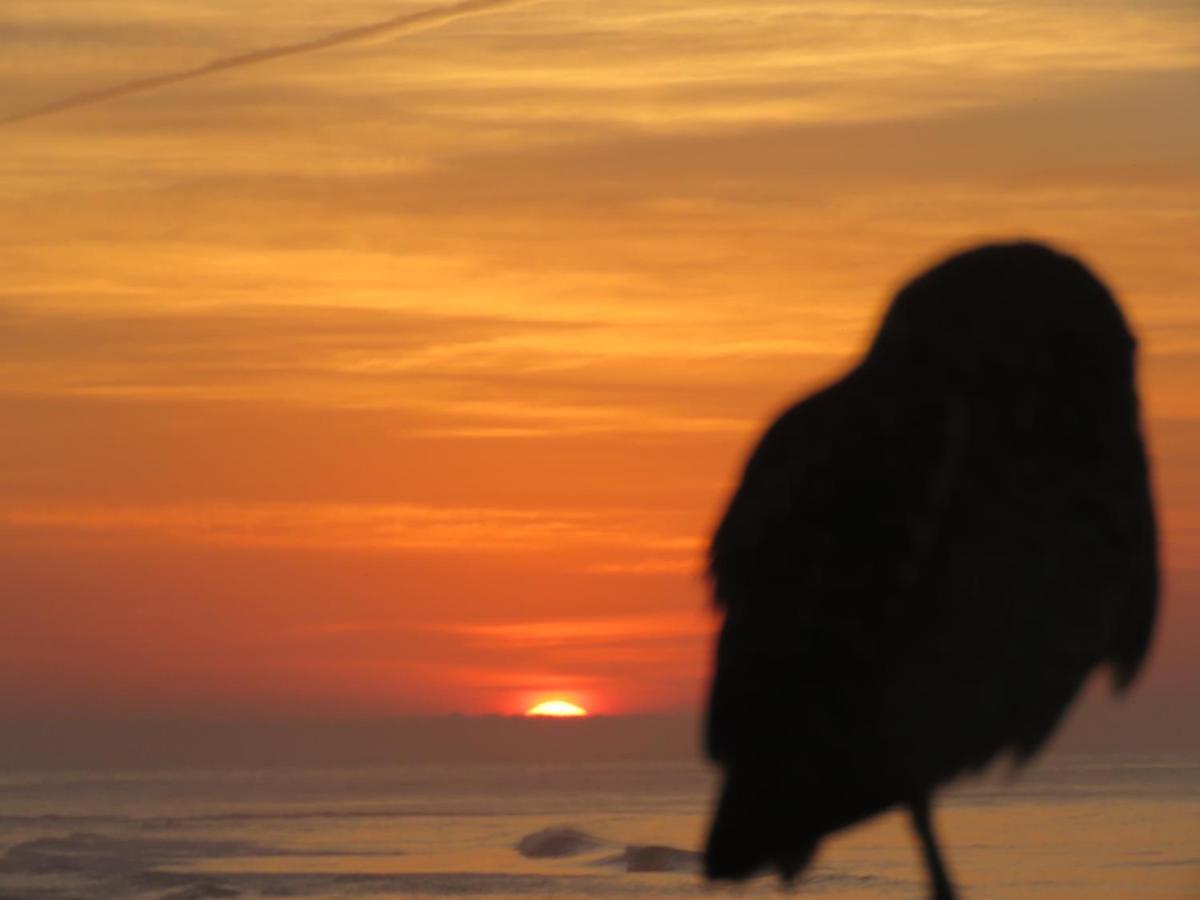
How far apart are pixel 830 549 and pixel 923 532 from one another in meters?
0.20

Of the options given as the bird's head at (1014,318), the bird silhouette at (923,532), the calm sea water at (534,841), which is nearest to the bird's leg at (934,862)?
the bird silhouette at (923,532)

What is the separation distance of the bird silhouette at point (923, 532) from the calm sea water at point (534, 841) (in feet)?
24.4

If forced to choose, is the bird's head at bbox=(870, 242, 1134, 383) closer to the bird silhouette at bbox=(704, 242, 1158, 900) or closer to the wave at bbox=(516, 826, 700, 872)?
the bird silhouette at bbox=(704, 242, 1158, 900)

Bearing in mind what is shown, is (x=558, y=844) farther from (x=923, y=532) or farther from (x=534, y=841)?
(x=923, y=532)

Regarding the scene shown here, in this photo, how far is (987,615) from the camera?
195 inches

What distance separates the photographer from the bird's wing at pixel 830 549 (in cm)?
482

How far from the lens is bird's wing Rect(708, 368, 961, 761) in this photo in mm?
4816

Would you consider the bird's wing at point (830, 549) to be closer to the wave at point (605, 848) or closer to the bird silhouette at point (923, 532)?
the bird silhouette at point (923, 532)

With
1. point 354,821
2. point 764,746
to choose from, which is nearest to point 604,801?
point 354,821

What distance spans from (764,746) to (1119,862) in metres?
17.8

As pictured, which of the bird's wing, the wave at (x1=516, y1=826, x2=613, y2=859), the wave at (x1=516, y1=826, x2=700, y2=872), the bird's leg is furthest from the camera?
the wave at (x1=516, y1=826, x2=613, y2=859)

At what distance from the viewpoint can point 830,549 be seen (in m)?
4.82

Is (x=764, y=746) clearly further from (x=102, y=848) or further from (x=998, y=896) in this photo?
(x=102, y=848)

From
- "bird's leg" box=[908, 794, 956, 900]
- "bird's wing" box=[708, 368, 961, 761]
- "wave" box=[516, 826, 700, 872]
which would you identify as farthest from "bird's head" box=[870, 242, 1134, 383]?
"wave" box=[516, 826, 700, 872]
